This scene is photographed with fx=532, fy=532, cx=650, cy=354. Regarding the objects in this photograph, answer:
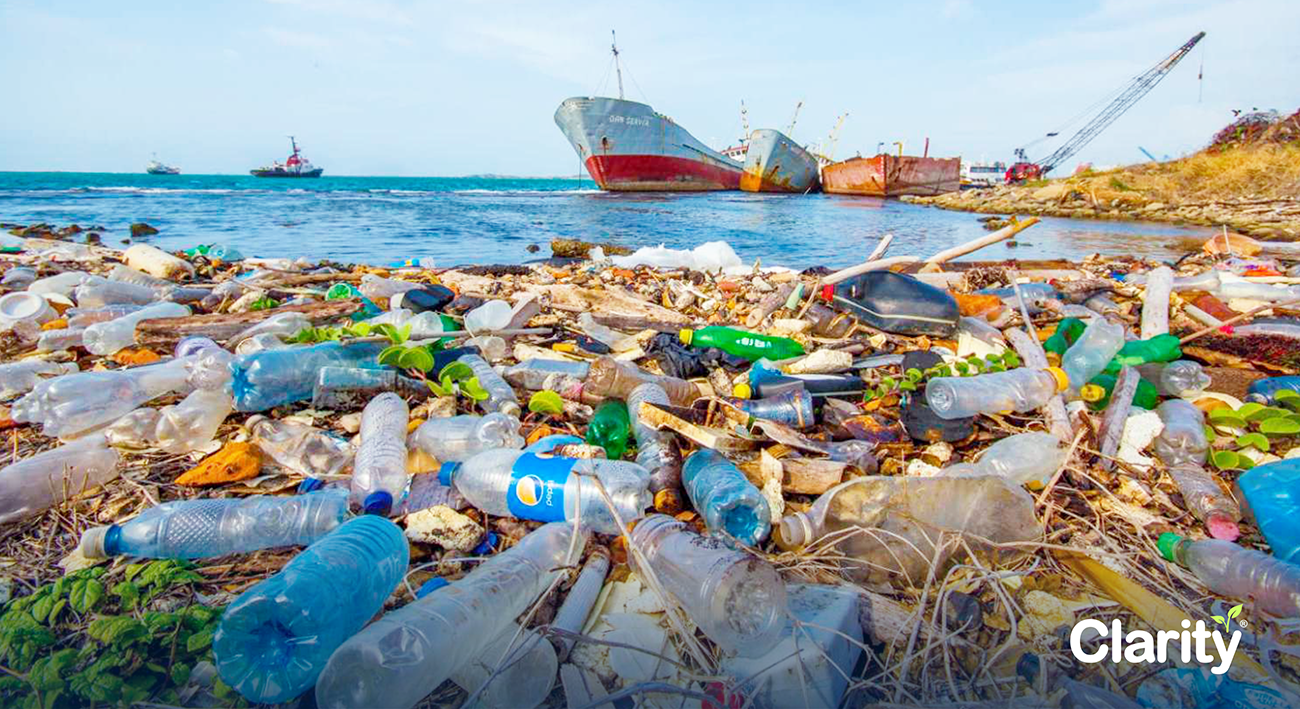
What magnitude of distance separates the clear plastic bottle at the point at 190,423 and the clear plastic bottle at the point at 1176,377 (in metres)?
3.88

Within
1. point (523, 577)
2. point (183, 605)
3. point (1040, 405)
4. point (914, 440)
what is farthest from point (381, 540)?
point (1040, 405)

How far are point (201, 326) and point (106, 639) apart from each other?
8.05 feet

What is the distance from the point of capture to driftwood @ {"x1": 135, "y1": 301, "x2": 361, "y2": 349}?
2832 millimetres

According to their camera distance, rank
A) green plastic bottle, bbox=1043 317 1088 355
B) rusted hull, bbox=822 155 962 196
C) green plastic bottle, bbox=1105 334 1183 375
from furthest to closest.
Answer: rusted hull, bbox=822 155 962 196
green plastic bottle, bbox=1043 317 1088 355
green plastic bottle, bbox=1105 334 1183 375

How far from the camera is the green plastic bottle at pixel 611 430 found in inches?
77.3

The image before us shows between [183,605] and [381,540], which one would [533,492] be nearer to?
[381,540]

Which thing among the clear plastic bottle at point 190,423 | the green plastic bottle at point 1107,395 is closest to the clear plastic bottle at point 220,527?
the clear plastic bottle at point 190,423

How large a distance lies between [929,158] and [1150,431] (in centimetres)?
3592

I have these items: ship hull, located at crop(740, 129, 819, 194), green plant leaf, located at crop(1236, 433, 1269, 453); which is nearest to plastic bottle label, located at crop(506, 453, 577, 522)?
green plant leaf, located at crop(1236, 433, 1269, 453)

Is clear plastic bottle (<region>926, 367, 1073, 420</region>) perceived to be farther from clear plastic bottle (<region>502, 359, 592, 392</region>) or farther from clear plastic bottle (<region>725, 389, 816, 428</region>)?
Answer: clear plastic bottle (<region>502, 359, 592, 392</region>)

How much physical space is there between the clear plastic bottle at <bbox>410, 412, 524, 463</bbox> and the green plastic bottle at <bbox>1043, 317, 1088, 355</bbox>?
8.71 feet

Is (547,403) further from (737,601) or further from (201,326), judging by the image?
(201,326)

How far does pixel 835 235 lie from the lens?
13070 millimetres

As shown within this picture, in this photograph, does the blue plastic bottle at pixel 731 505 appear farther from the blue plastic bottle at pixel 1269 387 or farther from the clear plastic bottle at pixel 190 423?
the blue plastic bottle at pixel 1269 387
